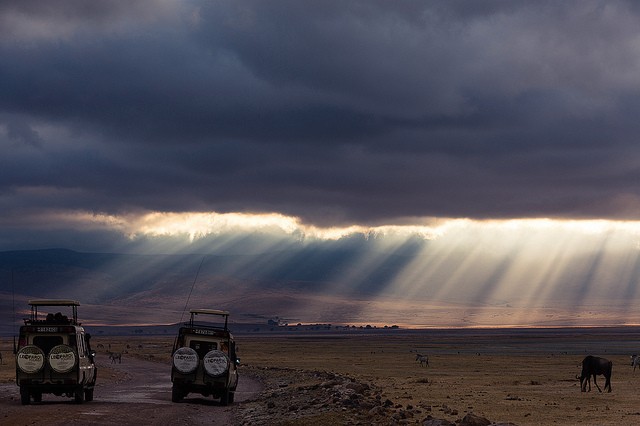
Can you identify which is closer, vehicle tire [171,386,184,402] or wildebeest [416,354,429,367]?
vehicle tire [171,386,184,402]

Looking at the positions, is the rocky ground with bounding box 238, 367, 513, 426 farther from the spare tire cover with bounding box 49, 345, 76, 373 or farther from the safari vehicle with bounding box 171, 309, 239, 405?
the spare tire cover with bounding box 49, 345, 76, 373

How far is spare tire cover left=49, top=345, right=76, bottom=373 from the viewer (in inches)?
1415

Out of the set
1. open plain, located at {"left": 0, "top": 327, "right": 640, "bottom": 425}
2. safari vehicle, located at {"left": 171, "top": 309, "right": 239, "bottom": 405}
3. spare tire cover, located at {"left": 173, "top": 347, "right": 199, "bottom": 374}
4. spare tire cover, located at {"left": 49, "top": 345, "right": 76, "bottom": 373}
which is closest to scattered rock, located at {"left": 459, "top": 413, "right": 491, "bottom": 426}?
open plain, located at {"left": 0, "top": 327, "right": 640, "bottom": 425}

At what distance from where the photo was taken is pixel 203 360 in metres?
37.4

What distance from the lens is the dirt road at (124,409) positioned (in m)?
31.8

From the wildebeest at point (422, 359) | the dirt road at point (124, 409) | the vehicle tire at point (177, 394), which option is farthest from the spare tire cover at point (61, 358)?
the wildebeest at point (422, 359)

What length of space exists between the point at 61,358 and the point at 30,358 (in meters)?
1.12

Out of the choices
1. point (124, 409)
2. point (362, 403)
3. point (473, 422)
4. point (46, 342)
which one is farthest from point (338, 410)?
point (46, 342)

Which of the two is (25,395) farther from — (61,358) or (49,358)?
(61,358)

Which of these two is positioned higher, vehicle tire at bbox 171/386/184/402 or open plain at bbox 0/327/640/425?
vehicle tire at bbox 171/386/184/402

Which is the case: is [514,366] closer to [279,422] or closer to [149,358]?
[149,358]

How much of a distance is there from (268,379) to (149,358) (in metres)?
39.9

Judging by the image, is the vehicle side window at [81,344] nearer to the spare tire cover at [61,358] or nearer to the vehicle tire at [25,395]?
the spare tire cover at [61,358]

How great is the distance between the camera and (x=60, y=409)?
34.9 m
